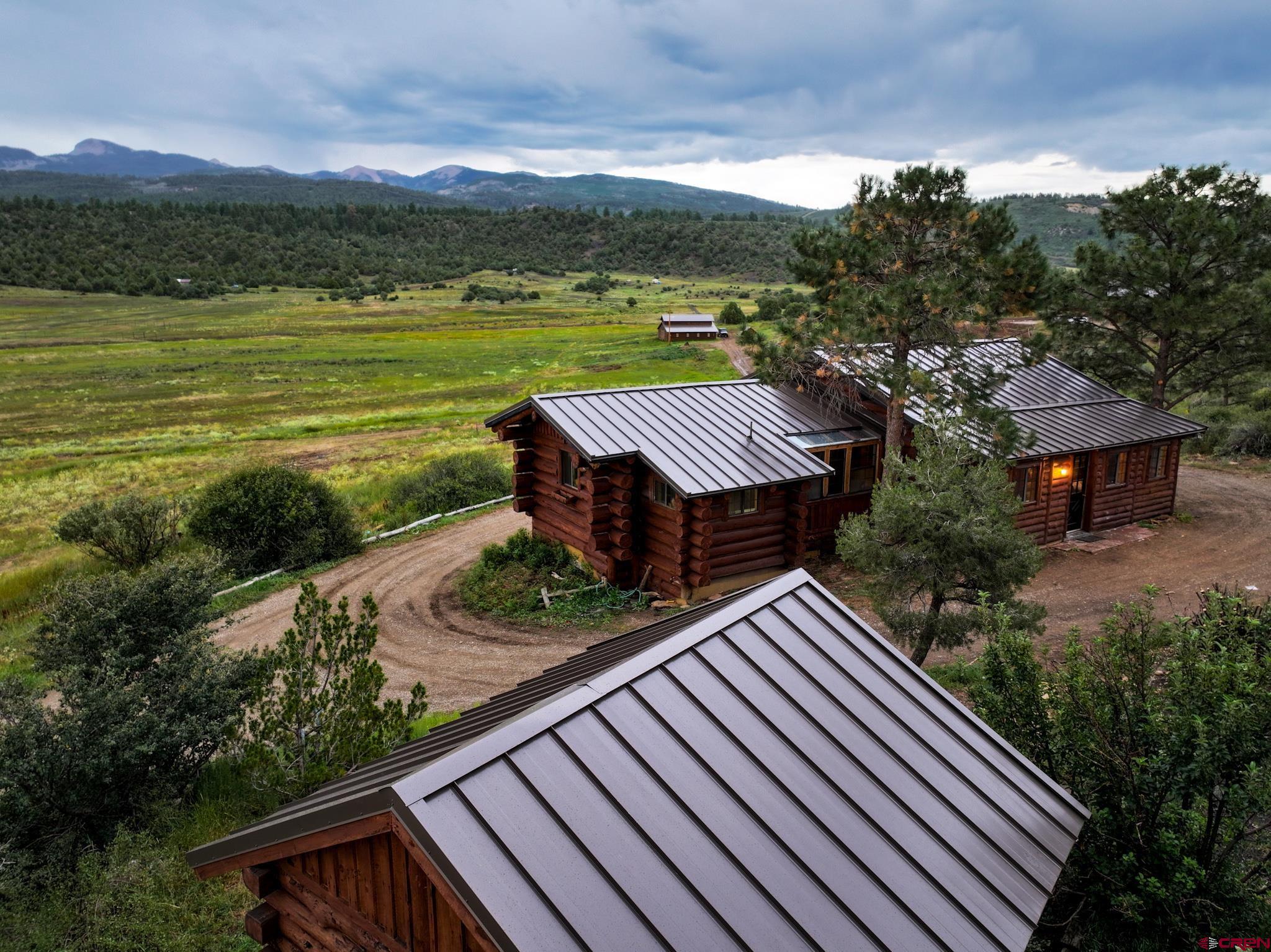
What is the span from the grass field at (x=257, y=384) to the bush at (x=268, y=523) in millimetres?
3533

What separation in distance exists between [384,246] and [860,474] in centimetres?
16793

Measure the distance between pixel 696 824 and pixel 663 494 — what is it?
13487 mm

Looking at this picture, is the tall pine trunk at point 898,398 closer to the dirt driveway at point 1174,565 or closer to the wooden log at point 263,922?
the dirt driveway at point 1174,565

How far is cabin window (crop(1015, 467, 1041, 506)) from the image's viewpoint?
20141mm

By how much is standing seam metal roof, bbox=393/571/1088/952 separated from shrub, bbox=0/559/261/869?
6573 mm

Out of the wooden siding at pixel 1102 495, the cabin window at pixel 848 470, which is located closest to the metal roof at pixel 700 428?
the cabin window at pixel 848 470

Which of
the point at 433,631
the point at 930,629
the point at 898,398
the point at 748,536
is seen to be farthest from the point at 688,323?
the point at 930,629

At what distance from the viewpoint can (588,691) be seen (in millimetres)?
4234

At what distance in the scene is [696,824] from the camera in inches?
149

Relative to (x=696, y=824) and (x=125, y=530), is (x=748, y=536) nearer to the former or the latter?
(x=696, y=824)

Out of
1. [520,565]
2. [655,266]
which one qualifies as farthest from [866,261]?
[655,266]

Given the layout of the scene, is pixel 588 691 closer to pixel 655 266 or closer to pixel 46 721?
pixel 46 721

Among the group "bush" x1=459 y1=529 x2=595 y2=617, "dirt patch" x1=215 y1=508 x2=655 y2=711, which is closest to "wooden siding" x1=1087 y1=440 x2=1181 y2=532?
"dirt patch" x1=215 y1=508 x2=655 y2=711

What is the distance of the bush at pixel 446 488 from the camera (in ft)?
86.4
